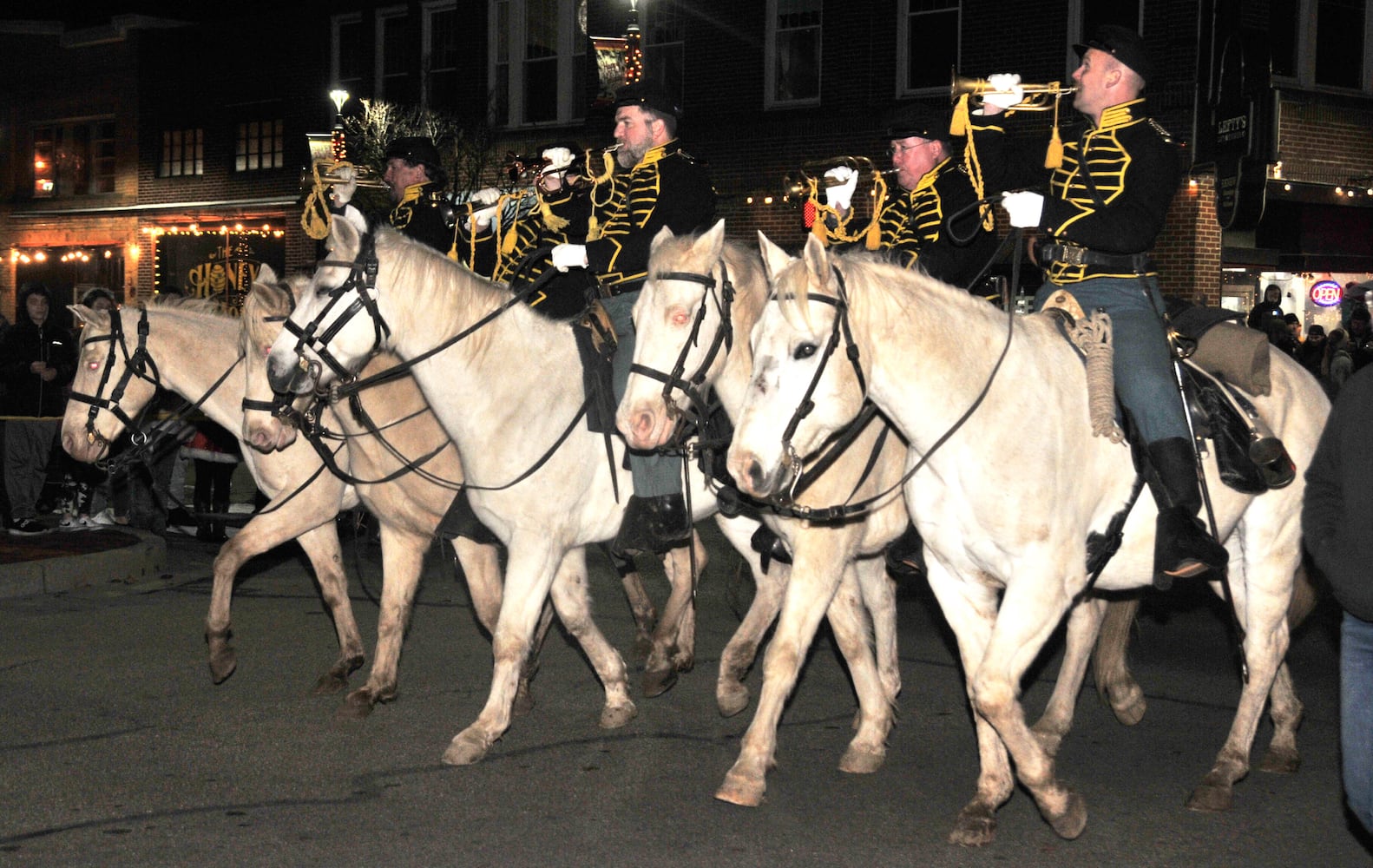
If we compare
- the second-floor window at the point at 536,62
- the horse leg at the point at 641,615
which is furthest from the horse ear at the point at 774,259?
the second-floor window at the point at 536,62

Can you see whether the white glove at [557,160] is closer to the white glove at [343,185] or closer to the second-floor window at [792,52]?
the white glove at [343,185]

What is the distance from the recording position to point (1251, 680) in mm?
6250

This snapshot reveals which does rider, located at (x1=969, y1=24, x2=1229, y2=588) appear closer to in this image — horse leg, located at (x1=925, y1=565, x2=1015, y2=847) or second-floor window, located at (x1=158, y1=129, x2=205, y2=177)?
horse leg, located at (x1=925, y1=565, x2=1015, y2=847)

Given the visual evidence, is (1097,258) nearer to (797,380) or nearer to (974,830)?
(797,380)

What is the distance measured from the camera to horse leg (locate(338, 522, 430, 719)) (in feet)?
24.7

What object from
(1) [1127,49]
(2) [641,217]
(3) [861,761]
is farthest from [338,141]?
(1) [1127,49]

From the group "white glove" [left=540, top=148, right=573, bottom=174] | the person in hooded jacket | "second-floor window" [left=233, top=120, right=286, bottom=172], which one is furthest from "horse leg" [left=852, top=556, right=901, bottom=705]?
"second-floor window" [left=233, top=120, right=286, bottom=172]

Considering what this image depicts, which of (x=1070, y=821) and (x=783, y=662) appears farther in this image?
(x=783, y=662)

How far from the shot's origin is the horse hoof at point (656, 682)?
775 centimetres

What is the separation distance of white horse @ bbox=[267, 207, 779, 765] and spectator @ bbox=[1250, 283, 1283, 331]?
924 cm

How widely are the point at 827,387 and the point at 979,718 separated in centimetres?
149

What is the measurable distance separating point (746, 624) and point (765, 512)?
102cm

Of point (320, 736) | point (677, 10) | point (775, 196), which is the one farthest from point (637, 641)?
point (677, 10)

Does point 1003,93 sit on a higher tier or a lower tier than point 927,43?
lower
